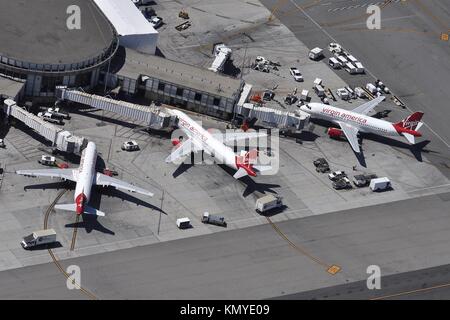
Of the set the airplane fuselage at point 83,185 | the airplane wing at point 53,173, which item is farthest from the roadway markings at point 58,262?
the airplane fuselage at point 83,185

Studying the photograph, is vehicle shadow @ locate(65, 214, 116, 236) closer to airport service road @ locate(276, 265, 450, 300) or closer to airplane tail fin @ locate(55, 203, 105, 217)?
airplane tail fin @ locate(55, 203, 105, 217)

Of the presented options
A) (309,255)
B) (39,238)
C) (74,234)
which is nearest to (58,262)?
(39,238)

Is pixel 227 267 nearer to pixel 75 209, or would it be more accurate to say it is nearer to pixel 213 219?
pixel 213 219

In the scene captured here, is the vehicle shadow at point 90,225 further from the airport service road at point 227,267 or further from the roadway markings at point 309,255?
the roadway markings at point 309,255

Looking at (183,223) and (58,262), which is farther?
(183,223)

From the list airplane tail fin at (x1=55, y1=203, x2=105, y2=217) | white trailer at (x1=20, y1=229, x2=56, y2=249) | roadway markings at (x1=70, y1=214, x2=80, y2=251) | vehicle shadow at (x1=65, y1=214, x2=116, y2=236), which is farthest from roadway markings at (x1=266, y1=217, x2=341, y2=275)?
white trailer at (x1=20, y1=229, x2=56, y2=249)
